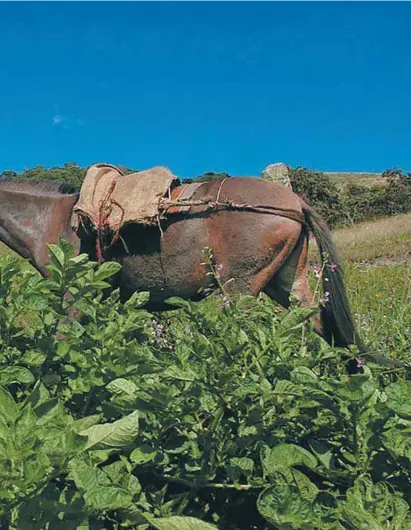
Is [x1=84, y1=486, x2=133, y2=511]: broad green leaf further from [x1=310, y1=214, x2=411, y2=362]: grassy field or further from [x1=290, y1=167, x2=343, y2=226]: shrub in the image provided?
[x1=290, y1=167, x2=343, y2=226]: shrub

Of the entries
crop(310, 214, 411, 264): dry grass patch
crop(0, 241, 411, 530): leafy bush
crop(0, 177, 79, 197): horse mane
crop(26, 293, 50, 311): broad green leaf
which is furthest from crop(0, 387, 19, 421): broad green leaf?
crop(310, 214, 411, 264): dry grass patch

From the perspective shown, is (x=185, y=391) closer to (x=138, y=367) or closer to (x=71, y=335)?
(x=138, y=367)

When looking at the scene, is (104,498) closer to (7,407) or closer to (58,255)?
(7,407)

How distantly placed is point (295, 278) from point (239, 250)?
0.63m

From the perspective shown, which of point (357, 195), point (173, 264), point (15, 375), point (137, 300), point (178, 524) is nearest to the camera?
point (178, 524)

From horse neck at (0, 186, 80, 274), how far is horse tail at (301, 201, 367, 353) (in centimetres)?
208

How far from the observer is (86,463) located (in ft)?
3.35

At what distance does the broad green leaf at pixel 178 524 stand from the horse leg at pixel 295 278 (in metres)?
3.87

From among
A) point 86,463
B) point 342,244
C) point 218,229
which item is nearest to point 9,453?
point 86,463

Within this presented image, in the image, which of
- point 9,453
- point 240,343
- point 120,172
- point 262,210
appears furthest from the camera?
point 120,172

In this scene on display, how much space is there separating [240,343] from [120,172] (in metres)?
4.20

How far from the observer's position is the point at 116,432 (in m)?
1.08

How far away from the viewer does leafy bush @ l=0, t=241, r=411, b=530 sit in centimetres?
97

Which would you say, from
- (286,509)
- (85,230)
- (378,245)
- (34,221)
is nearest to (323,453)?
(286,509)
